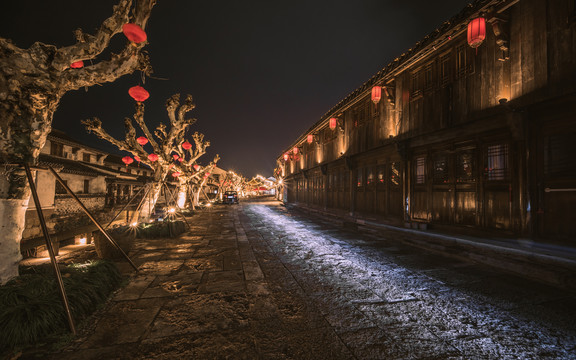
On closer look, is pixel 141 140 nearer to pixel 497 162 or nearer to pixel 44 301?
pixel 44 301

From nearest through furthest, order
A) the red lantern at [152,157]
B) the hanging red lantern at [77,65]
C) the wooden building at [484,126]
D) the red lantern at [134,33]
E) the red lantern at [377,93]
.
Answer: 1. the hanging red lantern at [77,65]
2. the red lantern at [134,33]
3. the wooden building at [484,126]
4. the red lantern at [377,93]
5. the red lantern at [152,157]

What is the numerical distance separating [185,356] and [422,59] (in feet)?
39.5

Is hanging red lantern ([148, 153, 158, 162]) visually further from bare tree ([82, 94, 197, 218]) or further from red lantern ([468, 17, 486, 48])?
red lantern ([468, 17, 486, 48])

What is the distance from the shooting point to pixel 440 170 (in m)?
9.40

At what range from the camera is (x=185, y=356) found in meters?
2.77

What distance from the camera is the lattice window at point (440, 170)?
9.18 metres

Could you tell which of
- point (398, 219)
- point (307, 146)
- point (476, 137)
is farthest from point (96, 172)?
point (476, 137)

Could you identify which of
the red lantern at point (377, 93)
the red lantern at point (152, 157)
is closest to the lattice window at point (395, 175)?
the red lantern at point (377, 93)

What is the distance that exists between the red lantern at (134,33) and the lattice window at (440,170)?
10.4 meters

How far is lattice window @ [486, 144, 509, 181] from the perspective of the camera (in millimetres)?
7258

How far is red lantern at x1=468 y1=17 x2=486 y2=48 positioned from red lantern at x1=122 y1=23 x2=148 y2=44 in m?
8.52

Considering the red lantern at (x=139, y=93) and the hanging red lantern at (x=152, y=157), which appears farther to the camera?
the hanging red lantern at (x=152, y=157)

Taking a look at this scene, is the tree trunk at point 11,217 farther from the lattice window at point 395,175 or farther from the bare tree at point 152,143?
the lattice window at point 395,175

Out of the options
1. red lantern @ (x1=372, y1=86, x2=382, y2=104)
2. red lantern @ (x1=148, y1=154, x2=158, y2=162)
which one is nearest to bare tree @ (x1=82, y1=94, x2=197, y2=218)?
red lantern @ (x1=148, y1=154, x2=158, y2=162)
